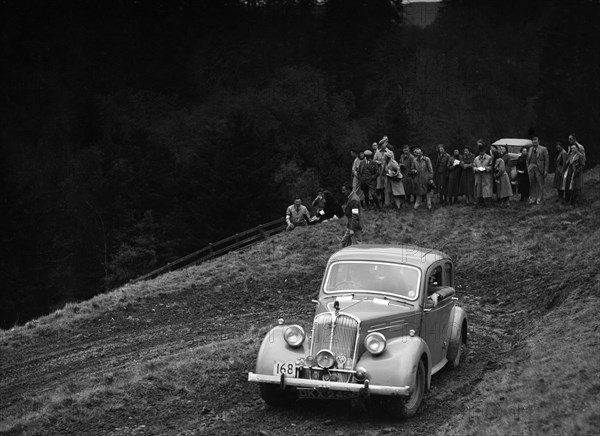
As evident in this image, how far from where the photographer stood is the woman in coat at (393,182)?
28.0 m

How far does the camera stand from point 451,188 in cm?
2867

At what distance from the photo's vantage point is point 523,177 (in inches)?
1117

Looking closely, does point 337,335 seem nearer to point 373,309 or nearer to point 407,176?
point 373,309

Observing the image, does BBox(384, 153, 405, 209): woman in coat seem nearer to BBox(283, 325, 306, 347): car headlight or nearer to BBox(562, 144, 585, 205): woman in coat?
BBox(562, 144, 585, 205): woman in coat

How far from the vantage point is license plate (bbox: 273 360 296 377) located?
12.5 m

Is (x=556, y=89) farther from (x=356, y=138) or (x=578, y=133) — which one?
(x=356, y=138)

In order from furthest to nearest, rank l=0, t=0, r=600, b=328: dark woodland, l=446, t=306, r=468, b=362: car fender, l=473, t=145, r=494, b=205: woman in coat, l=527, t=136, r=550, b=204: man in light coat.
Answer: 1. l=0, t=0, r=600, b=328: dark woodland
2. l=473, t=145, r=494, b=205: woman in coat
3. l=527, t=136, r=550, b=204: man in light coat
4. l=446, t=306, r=468, b=362: car fender

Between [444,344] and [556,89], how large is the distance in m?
51.5

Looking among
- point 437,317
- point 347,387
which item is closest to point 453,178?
point 437,317

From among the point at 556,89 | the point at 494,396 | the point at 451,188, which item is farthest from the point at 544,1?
the point at 494,396

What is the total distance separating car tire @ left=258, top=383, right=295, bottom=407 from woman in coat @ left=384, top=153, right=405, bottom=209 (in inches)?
624

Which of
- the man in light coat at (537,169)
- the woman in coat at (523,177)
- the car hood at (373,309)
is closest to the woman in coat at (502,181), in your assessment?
the woman in coat at (523,177)

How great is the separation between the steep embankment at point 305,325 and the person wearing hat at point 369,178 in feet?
3.03

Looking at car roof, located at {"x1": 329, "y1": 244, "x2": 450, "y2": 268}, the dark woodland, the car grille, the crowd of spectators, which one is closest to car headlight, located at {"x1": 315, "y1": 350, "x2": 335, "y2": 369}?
the car grille
